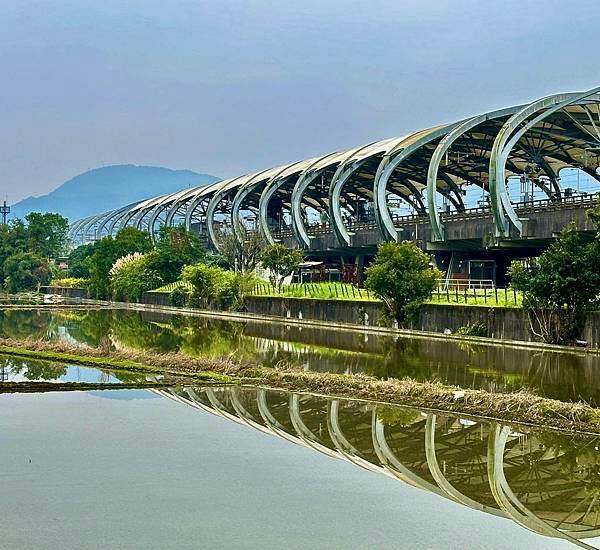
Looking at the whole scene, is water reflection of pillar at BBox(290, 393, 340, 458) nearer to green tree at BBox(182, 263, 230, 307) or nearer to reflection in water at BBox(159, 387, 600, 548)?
reflection in water at BBox(159, 387, 600, 548)

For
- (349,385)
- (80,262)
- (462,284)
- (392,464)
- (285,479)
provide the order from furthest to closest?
(80,262) → (462,284) → (349,385) → (392,464) → (285,479)

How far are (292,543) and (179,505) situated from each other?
1.91m

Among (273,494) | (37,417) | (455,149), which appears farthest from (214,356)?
(455,149)

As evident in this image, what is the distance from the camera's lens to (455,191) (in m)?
68.5

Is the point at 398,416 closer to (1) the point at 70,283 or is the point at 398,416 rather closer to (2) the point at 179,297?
(2) the point at 179,297

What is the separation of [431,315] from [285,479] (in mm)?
24426

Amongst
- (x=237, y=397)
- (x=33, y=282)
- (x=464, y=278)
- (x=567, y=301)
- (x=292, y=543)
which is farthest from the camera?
(x=33, y=282)

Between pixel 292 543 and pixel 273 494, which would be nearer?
pixel 292 543

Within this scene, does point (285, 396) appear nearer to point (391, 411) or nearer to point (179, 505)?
point (391, 411)

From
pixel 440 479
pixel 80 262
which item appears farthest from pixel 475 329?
pixel 80 262

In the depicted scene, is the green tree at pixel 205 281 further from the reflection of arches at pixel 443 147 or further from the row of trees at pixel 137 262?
the reflection of arches at pixel 443 147

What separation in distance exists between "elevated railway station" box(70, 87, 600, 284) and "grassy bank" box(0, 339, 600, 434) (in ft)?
68.5

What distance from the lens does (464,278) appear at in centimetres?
4825

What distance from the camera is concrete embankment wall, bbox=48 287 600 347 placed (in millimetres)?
31250
